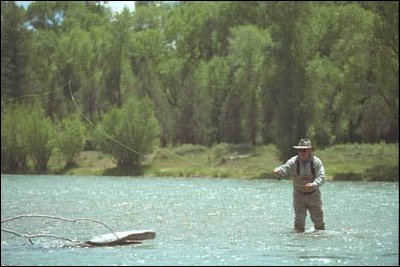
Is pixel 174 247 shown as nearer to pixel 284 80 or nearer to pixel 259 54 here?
pixel 284 80

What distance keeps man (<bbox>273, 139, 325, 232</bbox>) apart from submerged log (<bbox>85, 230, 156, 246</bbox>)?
3.44 m

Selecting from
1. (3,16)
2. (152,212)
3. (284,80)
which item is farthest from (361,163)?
(152,212)

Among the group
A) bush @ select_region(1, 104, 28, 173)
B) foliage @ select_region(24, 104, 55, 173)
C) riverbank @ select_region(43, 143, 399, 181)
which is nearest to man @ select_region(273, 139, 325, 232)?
riverbank @ select_region(43, 143, 399, 181)

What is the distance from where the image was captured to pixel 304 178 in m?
15.7

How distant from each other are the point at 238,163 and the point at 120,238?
45.6 m

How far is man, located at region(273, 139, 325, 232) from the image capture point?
1566 cm

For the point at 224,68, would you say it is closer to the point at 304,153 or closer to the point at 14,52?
the point at 14,52

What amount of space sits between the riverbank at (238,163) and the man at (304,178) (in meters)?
30.1

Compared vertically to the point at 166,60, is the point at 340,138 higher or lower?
lower

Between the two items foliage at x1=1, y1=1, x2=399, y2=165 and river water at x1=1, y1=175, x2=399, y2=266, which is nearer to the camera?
river water at x1=1, y1=175, x2=399, y2=266

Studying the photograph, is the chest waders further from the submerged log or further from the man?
the submerged log

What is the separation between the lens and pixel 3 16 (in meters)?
40.6

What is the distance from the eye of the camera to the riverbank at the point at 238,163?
48.1 m

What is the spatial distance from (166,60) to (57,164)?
70.6ft
